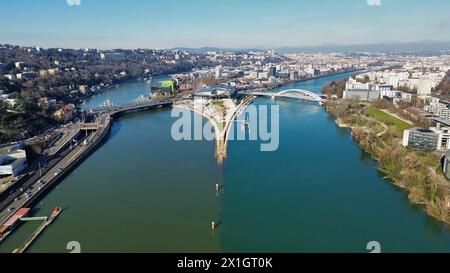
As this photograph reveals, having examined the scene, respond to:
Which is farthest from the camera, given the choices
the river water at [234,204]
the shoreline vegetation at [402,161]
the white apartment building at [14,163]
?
the white apartment building at [14,163]

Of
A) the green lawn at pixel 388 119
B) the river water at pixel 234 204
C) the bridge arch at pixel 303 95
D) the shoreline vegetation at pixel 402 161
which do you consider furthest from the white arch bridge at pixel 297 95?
the river water at pixel 234 204

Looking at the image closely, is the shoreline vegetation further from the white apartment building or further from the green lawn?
the white apartment building

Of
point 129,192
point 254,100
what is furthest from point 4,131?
point 254,100

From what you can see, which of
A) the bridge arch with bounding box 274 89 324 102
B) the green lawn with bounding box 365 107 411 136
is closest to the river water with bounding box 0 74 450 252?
the green lawn with bounding box 365 107 411 136

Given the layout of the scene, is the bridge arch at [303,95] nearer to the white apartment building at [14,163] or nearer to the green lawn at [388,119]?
the green lawn at [388,119]

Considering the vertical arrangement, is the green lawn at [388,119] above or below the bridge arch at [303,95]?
below

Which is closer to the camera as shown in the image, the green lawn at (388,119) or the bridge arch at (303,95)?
the green lawn at (388,119)
